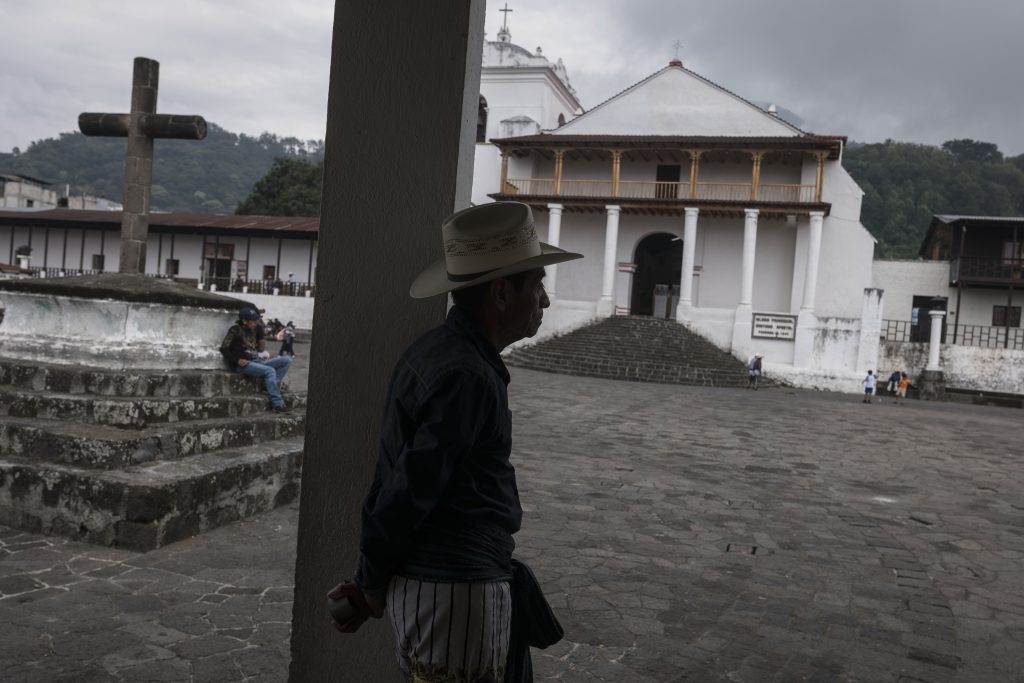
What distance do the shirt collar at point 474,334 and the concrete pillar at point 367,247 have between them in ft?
1.40

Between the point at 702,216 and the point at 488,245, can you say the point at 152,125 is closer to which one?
the point at 488,245

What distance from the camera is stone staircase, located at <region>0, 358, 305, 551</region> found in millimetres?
3992

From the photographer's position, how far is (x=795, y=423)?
12.5 metres

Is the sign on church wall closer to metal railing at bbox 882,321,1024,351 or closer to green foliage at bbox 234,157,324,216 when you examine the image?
metal railing at bbox 882,321,1024,351

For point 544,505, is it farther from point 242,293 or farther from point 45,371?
point 242,293

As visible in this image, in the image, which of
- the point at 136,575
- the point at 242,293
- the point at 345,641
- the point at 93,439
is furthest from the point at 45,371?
the point at 242,293

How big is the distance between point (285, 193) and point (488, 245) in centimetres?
4337

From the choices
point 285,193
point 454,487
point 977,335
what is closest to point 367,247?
point 454,487

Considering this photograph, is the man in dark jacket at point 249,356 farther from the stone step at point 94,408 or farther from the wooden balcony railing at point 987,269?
the wooden balcony railing at point 987,269

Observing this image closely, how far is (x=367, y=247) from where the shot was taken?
223 centimetres

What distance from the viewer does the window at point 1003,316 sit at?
28.6m

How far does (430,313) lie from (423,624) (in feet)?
Result: 2.90

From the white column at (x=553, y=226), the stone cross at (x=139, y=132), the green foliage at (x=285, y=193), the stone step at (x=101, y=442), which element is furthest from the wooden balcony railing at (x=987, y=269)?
the green foliage at (x=285, y=193)

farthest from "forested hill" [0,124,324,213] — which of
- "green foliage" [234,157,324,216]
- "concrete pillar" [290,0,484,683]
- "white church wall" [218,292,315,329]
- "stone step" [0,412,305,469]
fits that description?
"concrete pillar" [290,0,484,683]
